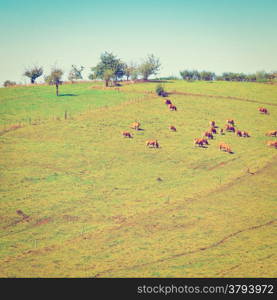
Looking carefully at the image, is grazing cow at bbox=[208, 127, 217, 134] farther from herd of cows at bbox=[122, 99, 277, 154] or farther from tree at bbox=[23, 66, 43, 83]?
tree at bbox=[23, 66, 43, 83]

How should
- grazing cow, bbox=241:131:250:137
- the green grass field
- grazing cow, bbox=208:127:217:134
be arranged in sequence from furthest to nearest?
grazing cow, bbox=241:131:250:137
grazing cow, bbox=208:127:217:134
the green grass field

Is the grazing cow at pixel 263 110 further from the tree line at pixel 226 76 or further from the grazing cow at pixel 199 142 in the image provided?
the tree line at pixel 226 76

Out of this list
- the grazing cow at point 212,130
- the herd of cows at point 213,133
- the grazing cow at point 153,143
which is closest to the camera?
the grazing cow at point 153,143

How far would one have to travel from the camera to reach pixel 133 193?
4909 centimetres

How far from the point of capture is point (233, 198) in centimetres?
4919

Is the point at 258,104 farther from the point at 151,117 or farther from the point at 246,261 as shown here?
the point at 246,261

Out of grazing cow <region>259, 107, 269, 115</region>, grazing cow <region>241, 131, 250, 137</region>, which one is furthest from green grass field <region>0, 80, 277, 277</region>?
grazing cow <region>241, 131, 250, 137</region>

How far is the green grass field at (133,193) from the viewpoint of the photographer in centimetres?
3650

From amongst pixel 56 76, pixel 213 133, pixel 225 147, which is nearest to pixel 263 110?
pixel 213 133

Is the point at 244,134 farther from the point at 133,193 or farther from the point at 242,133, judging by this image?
the point at 133,193

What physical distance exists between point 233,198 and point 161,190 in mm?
8166

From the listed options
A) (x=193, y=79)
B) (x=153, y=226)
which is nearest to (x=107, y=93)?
(x=193, y=79)

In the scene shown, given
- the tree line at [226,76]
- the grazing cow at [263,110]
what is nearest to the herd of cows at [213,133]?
the grazing cow at [263,110]

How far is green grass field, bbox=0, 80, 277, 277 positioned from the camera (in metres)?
36.5
